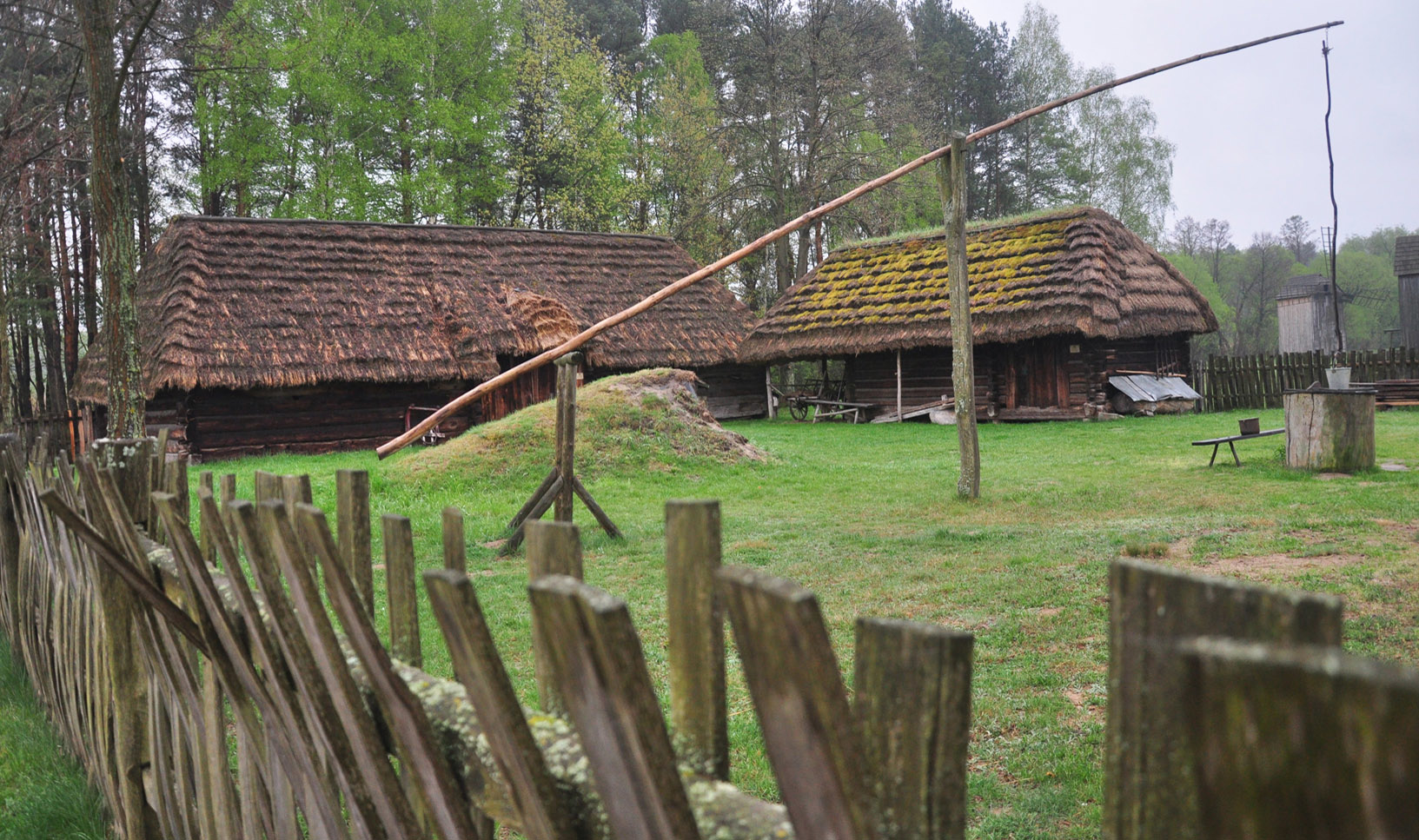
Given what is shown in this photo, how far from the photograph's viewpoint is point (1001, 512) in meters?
8.42

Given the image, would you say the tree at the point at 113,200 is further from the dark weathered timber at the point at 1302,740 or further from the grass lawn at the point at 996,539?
the dark weathered timber at the point at 1302,740

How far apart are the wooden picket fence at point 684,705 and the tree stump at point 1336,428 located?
10024 mm

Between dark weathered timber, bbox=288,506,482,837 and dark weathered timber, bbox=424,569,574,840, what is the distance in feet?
0.79

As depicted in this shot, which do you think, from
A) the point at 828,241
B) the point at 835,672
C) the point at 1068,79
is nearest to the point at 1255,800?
the point at 835,672

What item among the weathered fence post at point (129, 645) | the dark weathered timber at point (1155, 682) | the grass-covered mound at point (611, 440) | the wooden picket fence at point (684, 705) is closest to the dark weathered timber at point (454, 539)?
the wooden picket fence at point (684, 705)

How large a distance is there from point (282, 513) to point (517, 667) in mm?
3311

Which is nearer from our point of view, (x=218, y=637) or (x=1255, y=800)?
(x=1255, y=800)

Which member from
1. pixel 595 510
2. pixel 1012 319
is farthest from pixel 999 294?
pixel 595 510

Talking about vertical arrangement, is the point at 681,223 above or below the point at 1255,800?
above

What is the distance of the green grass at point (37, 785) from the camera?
3.08 meters

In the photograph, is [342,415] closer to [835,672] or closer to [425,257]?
[425,257]

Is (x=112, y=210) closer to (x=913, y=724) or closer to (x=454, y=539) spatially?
(x=454, y=539)

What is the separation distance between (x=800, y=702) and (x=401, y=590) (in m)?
0.91

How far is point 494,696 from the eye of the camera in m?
1.01
